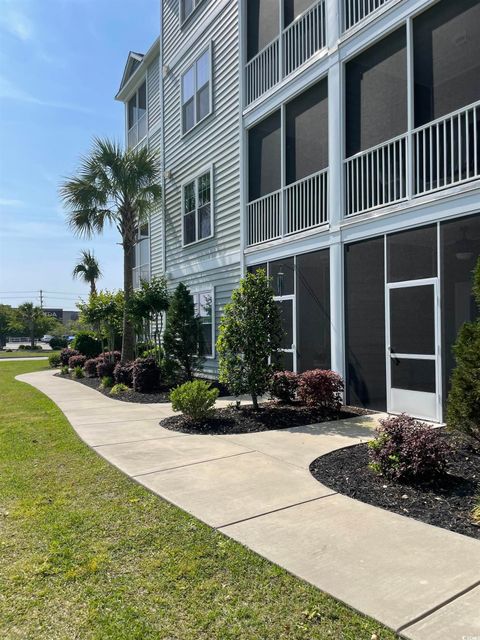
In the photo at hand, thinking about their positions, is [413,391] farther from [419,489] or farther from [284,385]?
[419,489]

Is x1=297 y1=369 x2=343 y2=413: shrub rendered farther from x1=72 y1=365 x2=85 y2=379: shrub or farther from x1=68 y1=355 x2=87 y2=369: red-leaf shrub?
x1=68 y1=355 x2=87 y2=369: red-leaf shrub

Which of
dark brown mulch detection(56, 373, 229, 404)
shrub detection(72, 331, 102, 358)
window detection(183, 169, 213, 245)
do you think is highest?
window detection(183, 169, 213, 245)

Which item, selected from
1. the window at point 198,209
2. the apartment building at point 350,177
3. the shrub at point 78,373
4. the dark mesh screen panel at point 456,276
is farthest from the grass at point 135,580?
the shrub at point 78,373

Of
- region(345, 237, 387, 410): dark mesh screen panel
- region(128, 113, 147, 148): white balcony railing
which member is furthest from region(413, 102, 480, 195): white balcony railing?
region(128, 113, 147, 148): white balcony railing

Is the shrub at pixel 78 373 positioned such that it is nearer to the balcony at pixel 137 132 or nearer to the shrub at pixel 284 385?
the balcony at pixel 137 132

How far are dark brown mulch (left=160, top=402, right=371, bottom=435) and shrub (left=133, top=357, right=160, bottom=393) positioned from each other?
146 inches

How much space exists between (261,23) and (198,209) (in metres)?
4.93

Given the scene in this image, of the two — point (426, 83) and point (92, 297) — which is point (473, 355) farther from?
point (92, 297)

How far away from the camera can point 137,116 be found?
755 inches

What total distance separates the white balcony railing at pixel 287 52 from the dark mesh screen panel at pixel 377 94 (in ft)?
4.28

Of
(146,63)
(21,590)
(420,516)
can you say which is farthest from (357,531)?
(146,63)

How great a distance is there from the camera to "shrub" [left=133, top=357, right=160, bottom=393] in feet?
39.0

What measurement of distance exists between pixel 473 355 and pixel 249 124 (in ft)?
28.2

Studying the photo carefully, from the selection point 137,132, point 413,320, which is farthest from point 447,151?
Answer: point 137,132
